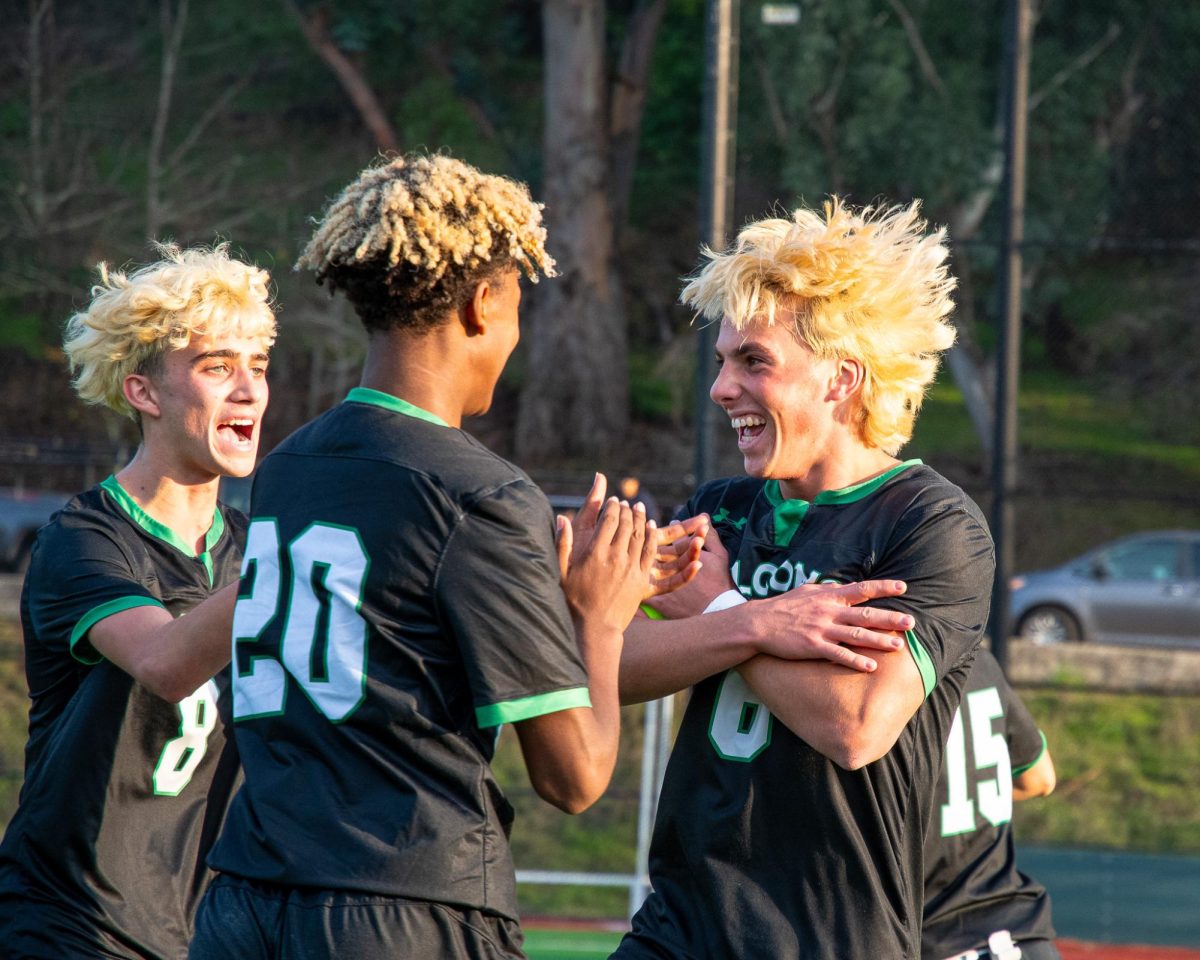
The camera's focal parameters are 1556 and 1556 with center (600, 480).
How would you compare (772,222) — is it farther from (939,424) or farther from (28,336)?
(28,336)

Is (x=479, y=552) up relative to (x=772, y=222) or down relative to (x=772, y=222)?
down

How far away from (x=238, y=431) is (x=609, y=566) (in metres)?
1.32

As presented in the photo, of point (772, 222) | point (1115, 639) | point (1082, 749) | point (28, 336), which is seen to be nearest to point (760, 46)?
point (1115, 639)

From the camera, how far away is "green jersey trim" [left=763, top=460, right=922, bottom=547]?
2912 mm

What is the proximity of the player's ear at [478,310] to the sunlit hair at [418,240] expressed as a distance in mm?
12

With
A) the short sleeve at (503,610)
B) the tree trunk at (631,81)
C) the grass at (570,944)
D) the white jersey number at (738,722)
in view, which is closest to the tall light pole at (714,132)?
the grass at (570,944)

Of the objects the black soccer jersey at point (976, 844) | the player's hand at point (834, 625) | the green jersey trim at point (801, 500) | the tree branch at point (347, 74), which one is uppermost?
the tree branch at point (347, 74)

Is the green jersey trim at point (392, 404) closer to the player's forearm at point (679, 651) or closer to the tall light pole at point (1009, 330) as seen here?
the player's forearm at point (679, 651)

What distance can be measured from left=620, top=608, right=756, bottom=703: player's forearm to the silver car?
12.6 meters

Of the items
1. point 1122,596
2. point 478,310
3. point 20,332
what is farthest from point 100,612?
point 20,332

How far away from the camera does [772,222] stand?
3.01m

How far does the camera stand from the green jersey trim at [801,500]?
2.91 metres

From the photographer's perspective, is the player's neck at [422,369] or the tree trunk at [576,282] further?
the tree trunk at [576,282]

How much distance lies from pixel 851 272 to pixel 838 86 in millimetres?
16786
